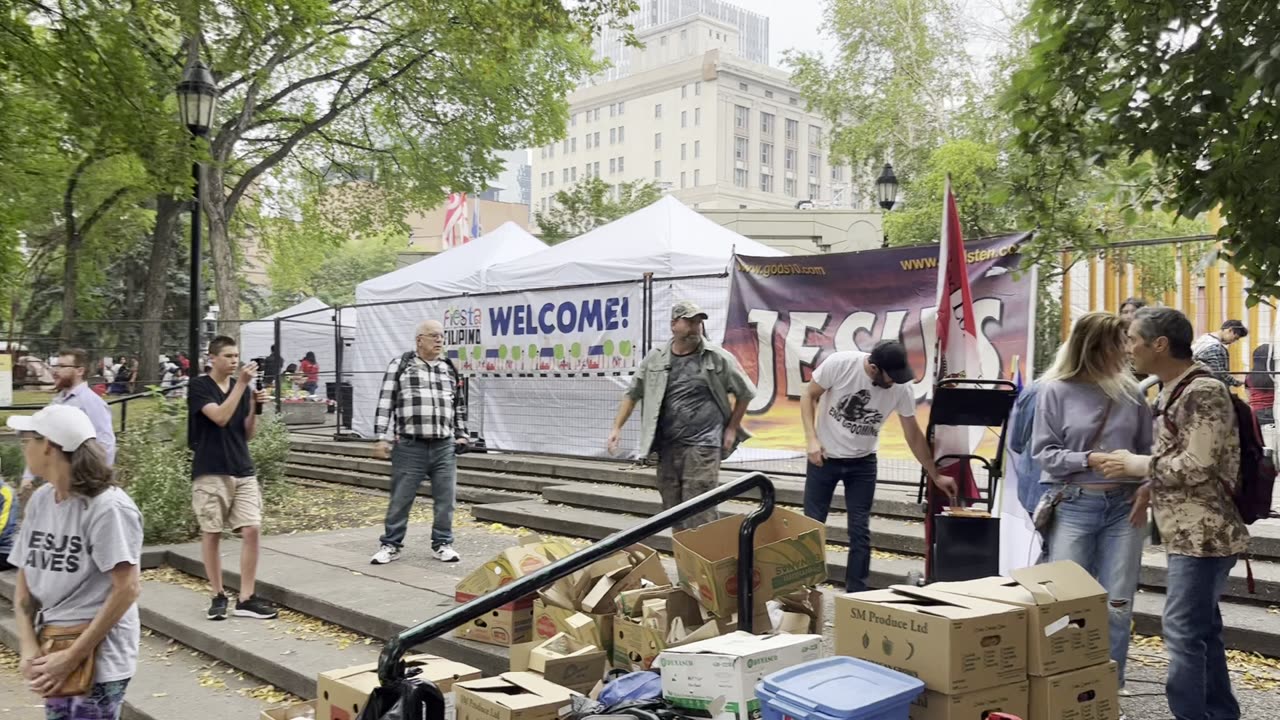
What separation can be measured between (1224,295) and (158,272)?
2412cm

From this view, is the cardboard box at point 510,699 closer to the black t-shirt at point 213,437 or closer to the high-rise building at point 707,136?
the black t-shirt at point 213,437

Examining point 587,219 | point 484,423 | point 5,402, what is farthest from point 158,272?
point 587,219

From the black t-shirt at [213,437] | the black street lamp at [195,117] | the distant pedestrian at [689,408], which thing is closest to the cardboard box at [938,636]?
the distant pedestrian at [689,408]

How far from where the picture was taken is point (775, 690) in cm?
279

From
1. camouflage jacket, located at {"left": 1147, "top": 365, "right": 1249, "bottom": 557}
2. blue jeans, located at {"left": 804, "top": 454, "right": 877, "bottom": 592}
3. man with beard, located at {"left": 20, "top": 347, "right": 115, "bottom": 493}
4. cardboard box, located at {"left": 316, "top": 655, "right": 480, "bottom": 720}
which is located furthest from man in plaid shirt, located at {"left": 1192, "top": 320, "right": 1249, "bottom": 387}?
man with beard, located at {"left": 20, "top": 347, "right": 115, "bottom": 493}

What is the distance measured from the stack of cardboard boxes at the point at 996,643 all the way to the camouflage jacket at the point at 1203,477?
97 centimetres

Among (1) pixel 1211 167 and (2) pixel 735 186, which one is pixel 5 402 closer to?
(1) pixel 1211 167

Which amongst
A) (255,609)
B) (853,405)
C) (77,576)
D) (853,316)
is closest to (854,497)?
(853,405)

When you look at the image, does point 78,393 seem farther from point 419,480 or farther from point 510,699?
point 510,699

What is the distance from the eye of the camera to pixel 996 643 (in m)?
2.98

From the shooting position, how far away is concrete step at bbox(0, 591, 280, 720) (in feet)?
18.4

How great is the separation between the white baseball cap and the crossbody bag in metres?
3.89

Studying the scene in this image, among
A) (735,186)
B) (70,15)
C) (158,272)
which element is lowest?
(158,272)

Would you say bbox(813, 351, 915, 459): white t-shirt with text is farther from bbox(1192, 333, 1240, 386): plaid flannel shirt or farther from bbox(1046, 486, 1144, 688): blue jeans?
bbox(1192, 333, 1240, 386): plaid flannel shirt
